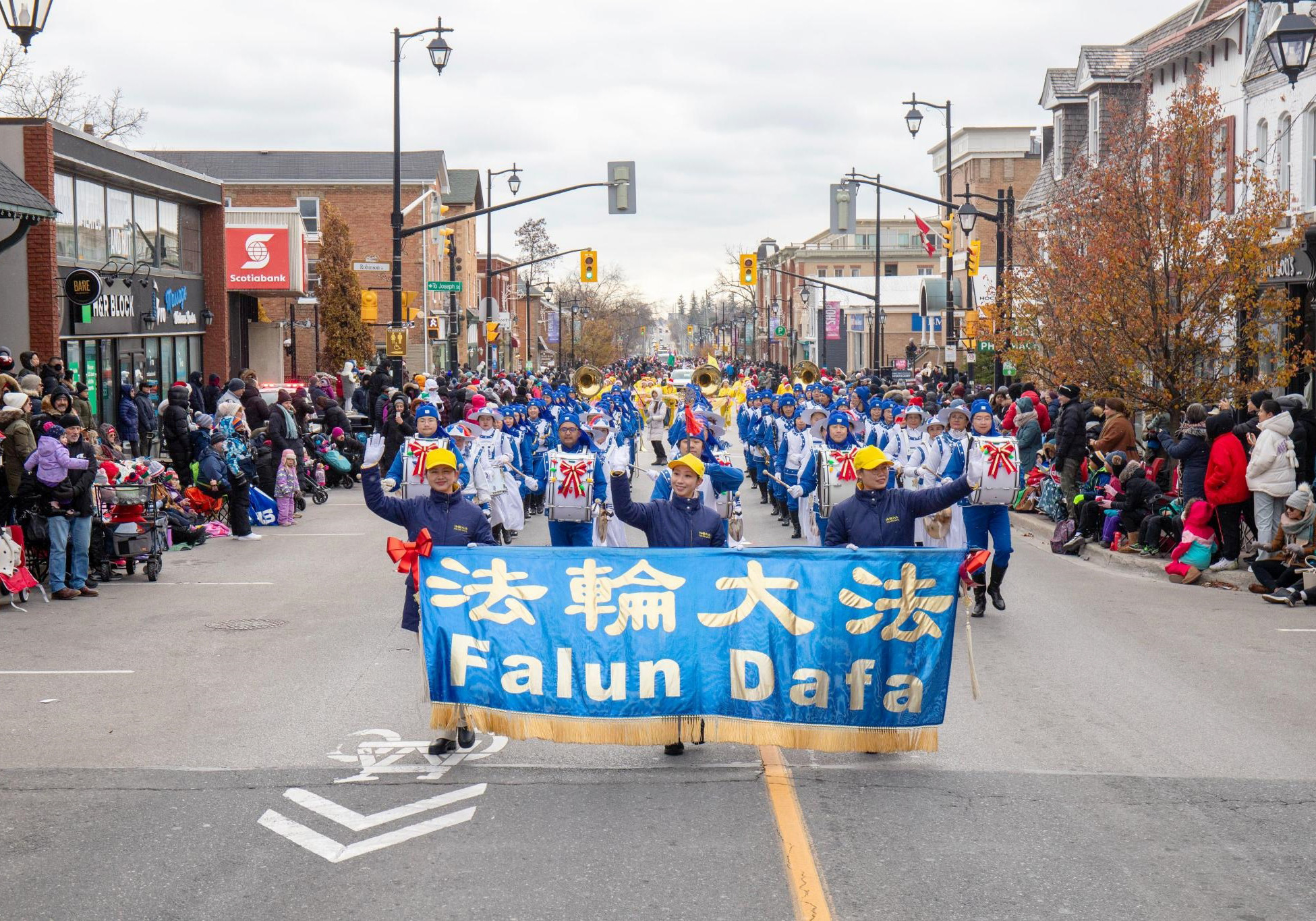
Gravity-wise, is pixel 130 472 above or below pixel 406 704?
above

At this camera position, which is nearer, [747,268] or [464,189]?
[747,268]

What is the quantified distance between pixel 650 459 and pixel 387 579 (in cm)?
2171

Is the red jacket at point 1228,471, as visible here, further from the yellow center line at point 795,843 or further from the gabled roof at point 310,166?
the gabled roof at point 310,166

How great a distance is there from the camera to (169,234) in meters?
33.1

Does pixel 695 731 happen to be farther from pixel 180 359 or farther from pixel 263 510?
pixel 180 359

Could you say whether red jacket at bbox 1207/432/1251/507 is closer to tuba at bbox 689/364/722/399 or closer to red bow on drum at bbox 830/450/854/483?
red bow on drum at bbox 830/450/854/483

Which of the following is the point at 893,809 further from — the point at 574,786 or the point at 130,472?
the point at 130,472

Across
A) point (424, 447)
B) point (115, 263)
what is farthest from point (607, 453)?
point (115, 263)

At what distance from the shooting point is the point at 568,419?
13492 millimetres

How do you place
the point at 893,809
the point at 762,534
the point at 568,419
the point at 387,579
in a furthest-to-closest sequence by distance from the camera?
the point at 762,534 → the point at 387,579 → the point at 568,419 → the point at 893,809

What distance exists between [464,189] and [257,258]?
4552 centimetres

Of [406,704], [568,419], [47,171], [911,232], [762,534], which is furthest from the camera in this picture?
[911,232]

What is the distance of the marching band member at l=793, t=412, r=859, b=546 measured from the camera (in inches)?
601

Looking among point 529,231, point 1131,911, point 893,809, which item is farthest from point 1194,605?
point 529,231
